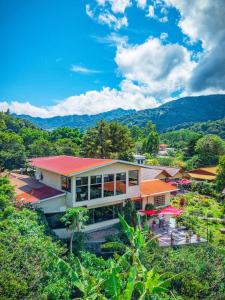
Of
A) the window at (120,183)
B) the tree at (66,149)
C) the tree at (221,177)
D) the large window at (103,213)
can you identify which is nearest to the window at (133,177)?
the window at (120,183)

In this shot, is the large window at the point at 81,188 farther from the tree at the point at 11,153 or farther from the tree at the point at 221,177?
the tree at the point at 11,153

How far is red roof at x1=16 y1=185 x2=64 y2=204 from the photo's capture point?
20.1m

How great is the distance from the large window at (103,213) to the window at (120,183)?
49.3 inches

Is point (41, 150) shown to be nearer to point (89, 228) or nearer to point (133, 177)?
point (133, 177)

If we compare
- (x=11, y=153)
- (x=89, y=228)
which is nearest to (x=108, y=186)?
(x=89, y=228)

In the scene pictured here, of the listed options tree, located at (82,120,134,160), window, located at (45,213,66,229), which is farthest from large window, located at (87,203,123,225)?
tree, located at (82,120,134,160)

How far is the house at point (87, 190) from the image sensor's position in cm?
2041

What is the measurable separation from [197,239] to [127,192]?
21.8 feet

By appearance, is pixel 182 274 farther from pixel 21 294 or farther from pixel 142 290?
pixel 21 294

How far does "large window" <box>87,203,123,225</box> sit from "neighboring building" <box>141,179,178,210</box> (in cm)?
288

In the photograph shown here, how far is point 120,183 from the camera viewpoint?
23484 millimetres

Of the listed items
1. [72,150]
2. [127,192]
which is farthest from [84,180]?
[72,150]

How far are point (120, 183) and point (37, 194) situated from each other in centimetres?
683

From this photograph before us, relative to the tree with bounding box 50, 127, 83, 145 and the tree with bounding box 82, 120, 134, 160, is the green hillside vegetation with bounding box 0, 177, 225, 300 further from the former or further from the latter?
the tree with bounding box 50, 127, 83, 145
